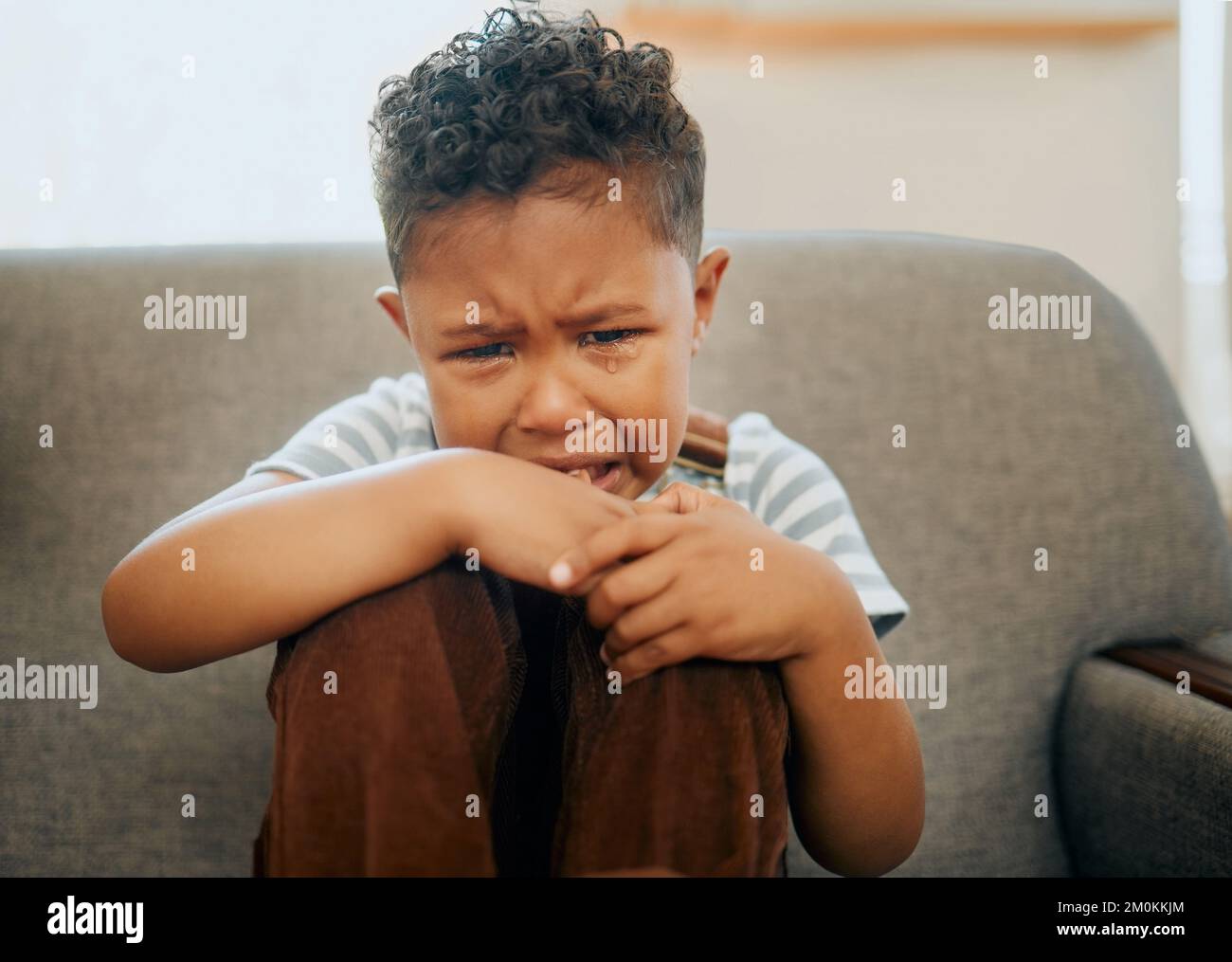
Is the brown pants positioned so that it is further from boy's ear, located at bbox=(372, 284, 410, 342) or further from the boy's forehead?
boy's ear, located at bbox=(372, 284, 410, 342)

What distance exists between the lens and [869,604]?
0.73 meters

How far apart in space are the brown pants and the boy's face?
167 millimetres

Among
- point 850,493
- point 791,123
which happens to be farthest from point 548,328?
point 791,123

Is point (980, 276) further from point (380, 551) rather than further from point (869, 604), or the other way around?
point (380, 551)

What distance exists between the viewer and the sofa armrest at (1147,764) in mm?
679

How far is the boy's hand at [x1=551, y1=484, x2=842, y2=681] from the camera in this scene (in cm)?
49

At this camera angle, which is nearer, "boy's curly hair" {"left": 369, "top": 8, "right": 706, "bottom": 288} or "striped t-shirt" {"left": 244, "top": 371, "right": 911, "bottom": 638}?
"boy's curly hair" {"left": 369, "top": 8, "right": 706, "bottom": 288}

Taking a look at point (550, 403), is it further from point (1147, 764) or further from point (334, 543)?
point (1147, 764)

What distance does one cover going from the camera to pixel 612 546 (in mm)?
496

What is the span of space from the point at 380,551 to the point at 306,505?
2.5 inches

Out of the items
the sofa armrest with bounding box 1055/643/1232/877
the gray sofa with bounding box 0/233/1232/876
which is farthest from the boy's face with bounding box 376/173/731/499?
the sofa armrest with bounding box 1055/643/1232/877
